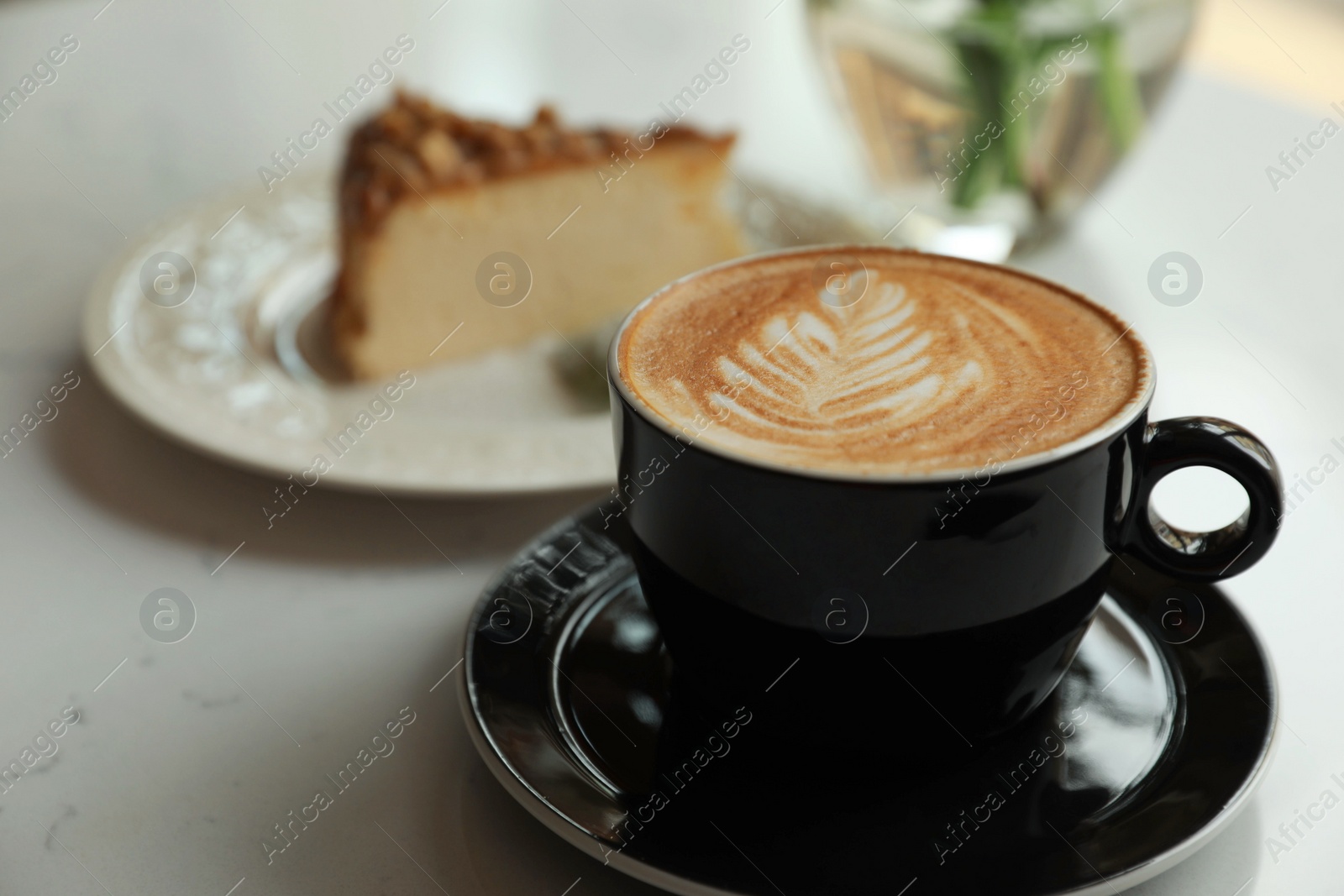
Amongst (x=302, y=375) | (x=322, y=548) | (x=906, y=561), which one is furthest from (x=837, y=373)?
(x=302, y=375)

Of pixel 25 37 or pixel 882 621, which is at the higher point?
pixel 882 621

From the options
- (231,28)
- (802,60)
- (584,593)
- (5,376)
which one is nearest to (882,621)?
(584,593)

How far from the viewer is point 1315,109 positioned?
4.86ft

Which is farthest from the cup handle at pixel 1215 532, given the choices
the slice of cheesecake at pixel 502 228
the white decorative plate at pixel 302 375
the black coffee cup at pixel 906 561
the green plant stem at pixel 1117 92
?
the slice of cheesecake at pixel 502 228

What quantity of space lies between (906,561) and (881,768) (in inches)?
4.6

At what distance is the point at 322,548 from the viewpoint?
33.6 inches

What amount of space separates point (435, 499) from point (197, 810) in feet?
1.09

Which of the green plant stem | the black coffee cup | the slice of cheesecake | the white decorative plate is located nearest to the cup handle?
the black coffee cup

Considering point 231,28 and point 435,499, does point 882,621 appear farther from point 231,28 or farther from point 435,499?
point 231,28

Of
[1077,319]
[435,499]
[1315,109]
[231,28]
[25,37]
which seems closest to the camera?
[1077,319]

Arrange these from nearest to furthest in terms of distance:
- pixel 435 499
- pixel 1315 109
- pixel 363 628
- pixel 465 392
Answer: pixel 363 628
pixel 435 499
pixel 465 392
pixel 1315 109

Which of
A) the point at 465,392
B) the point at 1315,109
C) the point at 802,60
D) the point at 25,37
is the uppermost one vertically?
the point at 1315,109

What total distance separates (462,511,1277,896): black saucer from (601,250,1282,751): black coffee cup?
3 cm

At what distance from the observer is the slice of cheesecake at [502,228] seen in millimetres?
1222
